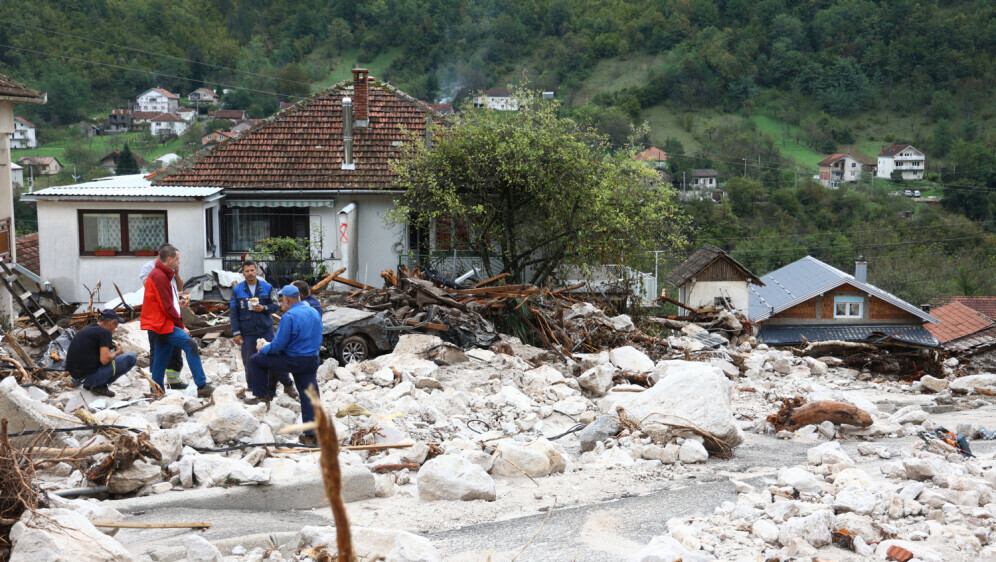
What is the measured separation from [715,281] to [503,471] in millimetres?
23036

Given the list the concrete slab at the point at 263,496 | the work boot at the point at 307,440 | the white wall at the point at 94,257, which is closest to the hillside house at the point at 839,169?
the white wall at the point at 94,257

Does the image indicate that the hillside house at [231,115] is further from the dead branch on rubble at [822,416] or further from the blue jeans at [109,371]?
the dead branch on rubble at [822,416]

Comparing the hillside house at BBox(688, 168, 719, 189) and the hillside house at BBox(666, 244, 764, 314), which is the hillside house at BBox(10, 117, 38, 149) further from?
the hillside house at BBox(666, 244, 764, 314)

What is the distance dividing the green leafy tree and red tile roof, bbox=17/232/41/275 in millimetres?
32231

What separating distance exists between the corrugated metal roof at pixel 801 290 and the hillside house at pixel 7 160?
22.3 metres

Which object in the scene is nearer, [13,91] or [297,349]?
[297,349]

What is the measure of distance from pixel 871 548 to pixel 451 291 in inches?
419

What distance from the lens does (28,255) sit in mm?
24812

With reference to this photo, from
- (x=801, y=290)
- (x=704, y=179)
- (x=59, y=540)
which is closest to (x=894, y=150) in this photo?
(x=704, y=179)

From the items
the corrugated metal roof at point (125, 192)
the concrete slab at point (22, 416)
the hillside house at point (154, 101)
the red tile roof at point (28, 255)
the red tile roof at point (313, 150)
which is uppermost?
the hillside house at point (154, 101)

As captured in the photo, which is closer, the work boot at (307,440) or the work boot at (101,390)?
the work boot at (307,440)

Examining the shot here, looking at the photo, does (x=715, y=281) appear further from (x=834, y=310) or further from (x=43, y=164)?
(x=43, y=164)

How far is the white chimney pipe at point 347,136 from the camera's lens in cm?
2158

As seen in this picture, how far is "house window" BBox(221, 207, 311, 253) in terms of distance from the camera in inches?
842
